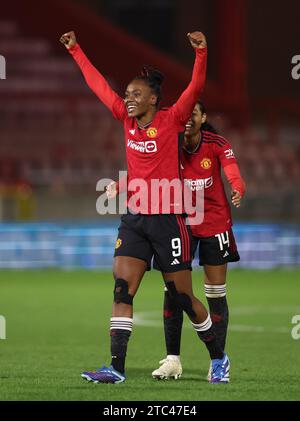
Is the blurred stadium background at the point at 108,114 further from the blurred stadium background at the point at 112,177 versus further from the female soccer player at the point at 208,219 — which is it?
the female soccer player at the point at 208,219

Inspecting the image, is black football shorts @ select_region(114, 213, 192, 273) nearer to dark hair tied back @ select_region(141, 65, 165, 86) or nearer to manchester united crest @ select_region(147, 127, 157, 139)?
manchester united crest @ select_region(147, 127, 157, 139)

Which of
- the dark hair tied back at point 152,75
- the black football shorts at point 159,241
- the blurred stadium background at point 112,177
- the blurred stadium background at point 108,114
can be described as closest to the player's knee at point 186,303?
the black football shorts at point 159,241

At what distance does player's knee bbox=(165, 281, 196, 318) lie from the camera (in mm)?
7969

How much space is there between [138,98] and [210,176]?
989 mm

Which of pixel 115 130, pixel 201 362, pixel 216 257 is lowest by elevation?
pixel 201 362

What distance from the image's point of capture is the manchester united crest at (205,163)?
855 cm

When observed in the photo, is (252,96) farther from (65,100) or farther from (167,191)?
(167,191)

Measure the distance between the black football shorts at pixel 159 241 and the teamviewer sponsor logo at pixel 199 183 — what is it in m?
0.61

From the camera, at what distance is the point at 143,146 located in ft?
26.0

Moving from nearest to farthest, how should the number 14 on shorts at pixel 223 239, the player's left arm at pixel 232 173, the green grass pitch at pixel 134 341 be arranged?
the green grass pitch at pixel 134 341 < the player's left arm at pixel 232 173 < the number 14 on shorts at pixel 223 239

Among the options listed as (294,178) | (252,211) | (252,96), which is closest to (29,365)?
(252,211)

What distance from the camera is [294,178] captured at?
25766 mm
